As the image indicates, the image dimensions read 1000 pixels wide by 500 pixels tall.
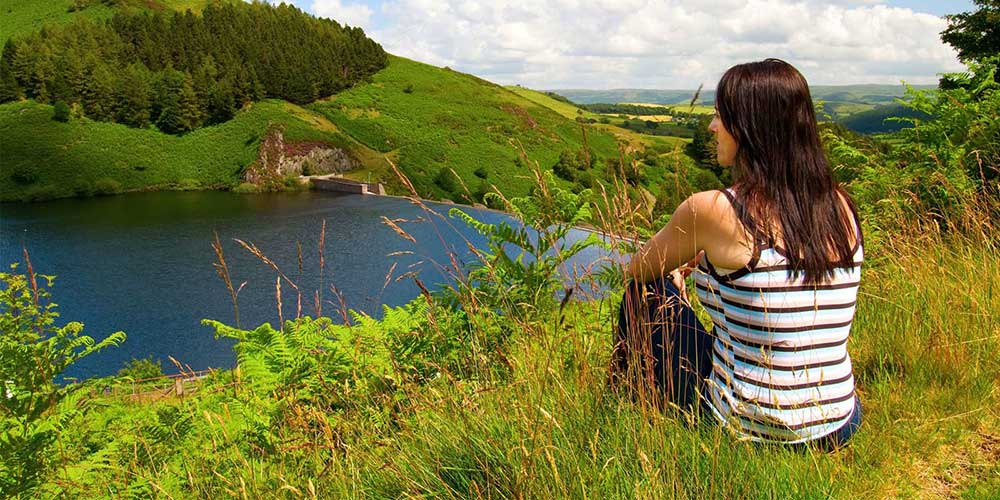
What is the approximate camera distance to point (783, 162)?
6.85 ft

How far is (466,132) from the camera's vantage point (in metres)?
108

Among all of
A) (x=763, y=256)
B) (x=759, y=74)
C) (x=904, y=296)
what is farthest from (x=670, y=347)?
(x=904, y=296)

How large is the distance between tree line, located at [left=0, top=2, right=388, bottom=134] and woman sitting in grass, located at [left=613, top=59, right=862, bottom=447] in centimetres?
10942

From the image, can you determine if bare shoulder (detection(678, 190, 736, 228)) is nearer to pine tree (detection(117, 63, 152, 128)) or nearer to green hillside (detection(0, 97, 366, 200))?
green hillside (detection(0, 97, 366, 200))

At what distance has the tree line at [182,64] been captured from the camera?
94.5m

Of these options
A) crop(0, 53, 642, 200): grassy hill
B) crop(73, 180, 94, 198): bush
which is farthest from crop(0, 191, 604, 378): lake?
crop(0, 53, 642, 200): grassy hill

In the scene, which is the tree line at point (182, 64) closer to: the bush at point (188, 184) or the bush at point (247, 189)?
the bush at point (188, 184)

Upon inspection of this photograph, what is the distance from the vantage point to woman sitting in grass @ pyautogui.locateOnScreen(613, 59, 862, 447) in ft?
6.43

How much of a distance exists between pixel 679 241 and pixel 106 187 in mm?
96927

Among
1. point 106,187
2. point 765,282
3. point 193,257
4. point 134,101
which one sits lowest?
point 193,257

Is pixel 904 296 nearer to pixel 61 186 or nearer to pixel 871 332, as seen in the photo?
pixel 871 332

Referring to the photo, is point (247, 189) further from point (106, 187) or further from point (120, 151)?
point (120, 151)

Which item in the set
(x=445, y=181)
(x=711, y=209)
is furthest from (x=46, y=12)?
(x=711, y=209)

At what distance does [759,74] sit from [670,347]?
97cm
